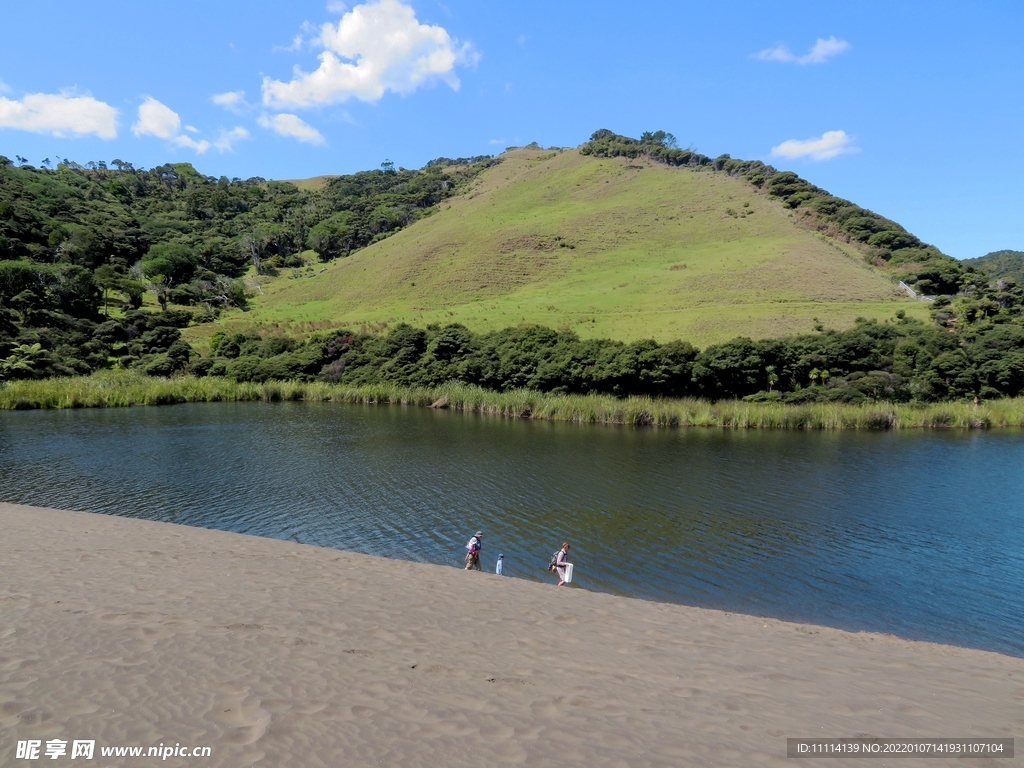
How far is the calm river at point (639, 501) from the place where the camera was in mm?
14633

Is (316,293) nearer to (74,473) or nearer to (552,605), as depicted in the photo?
(74,473)

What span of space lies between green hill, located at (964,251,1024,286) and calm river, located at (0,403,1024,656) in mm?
123272

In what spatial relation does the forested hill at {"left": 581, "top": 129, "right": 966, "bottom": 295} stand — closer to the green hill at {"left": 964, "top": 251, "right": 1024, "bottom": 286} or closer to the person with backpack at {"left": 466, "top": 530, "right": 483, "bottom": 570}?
the green hill at {"left": 964, "top": 251, "right": 1024, "bottom": 286}

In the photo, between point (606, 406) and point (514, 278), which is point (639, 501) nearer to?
point (606, 406)

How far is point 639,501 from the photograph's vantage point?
72.2 ft

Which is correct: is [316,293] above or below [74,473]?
above

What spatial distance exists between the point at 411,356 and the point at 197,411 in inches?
794

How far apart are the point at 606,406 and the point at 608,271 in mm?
49228

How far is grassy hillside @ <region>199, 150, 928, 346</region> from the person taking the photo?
65.3 m

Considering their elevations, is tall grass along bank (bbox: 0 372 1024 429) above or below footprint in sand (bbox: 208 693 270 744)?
above

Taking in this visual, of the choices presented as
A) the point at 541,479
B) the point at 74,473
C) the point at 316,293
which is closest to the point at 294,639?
the point at 541,479

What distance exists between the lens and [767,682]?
8164 mm

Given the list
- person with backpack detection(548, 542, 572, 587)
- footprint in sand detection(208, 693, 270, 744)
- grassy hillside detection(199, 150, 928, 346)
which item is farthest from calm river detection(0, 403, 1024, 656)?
grassy hillside detection(199, 150, 928, 346)

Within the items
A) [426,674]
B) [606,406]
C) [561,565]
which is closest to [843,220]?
[606,406]
